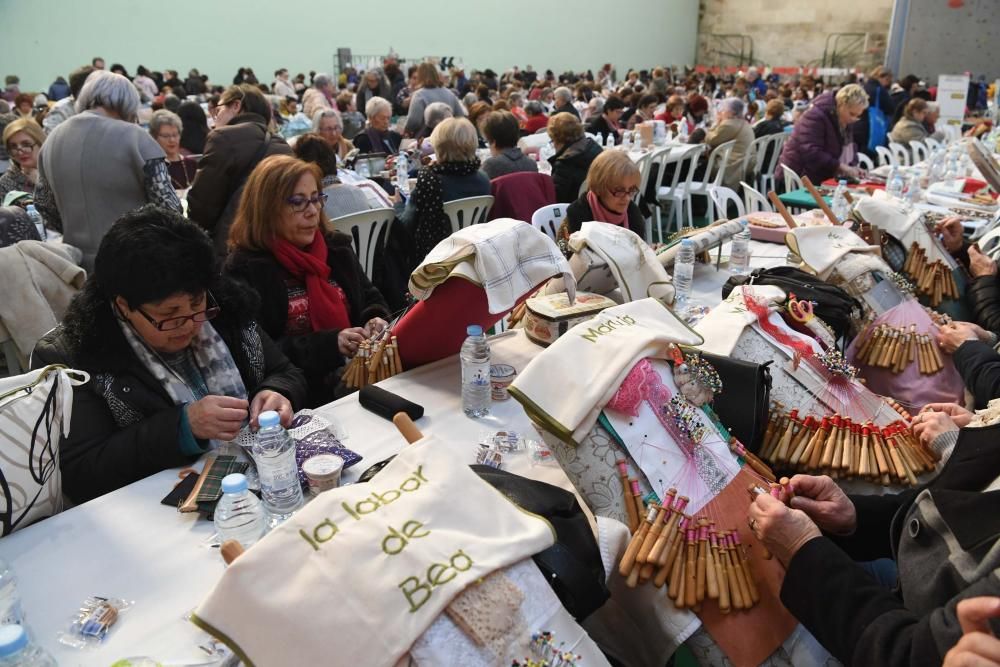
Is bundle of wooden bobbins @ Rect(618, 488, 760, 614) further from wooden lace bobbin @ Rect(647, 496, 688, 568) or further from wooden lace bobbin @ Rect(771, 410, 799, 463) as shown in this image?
wooden lace bobbin @ Rect(771, 410, 799, 463)

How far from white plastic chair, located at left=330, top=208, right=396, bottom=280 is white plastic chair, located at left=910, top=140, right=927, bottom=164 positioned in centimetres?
628

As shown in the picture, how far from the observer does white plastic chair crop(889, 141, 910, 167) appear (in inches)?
290

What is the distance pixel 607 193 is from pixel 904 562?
2478mm

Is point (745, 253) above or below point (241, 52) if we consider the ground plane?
below

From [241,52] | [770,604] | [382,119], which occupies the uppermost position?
[241,52]

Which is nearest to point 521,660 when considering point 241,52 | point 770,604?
point 770,604

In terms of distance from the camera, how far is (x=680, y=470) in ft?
5.22

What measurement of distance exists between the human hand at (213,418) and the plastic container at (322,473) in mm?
249

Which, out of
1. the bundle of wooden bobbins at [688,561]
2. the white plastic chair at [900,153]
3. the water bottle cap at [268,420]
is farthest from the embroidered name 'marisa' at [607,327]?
the white plastic chair at [900,153]

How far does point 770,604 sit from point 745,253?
242 centimetres

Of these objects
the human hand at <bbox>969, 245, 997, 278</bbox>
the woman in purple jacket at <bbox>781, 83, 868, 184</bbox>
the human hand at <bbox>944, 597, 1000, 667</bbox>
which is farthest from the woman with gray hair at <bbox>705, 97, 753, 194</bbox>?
the human hand at <bbox>944, 597, 1000, 667</bbox>

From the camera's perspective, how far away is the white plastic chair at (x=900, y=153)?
290 inches

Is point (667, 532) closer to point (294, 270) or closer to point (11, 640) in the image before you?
point (11, 640)

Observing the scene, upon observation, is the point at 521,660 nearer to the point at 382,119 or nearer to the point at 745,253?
the point at 745,253
